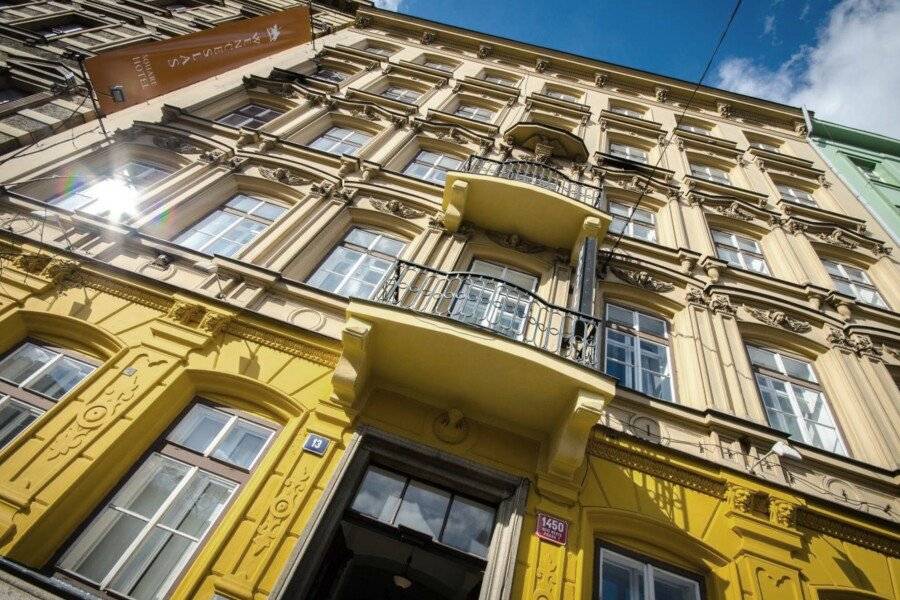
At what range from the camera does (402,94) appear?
1577 centimetres

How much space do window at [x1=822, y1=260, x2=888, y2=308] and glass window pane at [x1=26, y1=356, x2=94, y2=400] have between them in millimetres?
14189

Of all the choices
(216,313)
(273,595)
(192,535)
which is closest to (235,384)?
(216,313)

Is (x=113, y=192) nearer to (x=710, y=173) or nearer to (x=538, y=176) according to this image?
(x=538, y=176)

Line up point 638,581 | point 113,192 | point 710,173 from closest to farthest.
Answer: point 638,581 < point 113,192 < point 710,173

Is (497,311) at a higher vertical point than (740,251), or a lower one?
lower

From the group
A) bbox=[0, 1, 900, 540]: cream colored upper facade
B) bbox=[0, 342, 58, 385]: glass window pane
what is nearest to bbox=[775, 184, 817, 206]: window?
bbox=[0, 1, 900, 540]: cream colored upper facade

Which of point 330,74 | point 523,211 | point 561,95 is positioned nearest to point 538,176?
point 523,211

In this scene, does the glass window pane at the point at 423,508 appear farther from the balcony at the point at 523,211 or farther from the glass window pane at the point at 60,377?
the balcony at the point at 523,211

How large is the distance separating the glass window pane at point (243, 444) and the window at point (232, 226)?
11.1 ft

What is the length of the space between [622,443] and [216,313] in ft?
18.7

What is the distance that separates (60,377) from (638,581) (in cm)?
740

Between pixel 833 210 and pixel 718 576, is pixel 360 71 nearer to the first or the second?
pixel 833 210

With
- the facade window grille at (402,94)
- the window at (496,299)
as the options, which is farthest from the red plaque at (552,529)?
the facade window grille at (402,94)

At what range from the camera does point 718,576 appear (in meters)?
5.15
